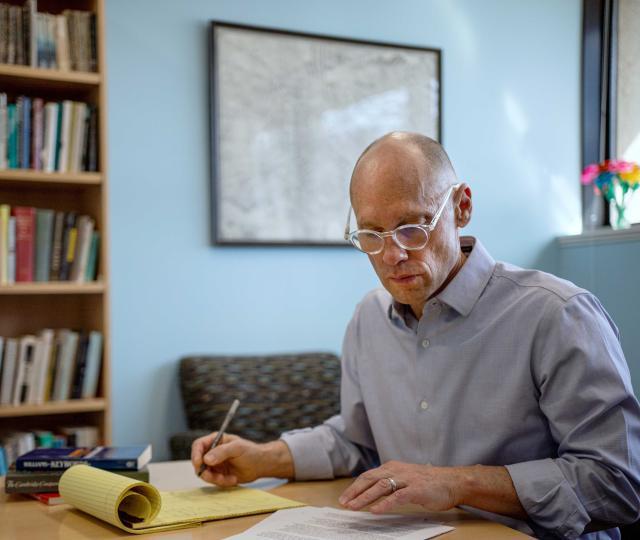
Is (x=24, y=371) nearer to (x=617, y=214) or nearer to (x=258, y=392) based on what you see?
(x=258, y=392)

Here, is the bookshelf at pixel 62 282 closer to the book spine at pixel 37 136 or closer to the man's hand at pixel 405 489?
the book spine at pixel 37 136

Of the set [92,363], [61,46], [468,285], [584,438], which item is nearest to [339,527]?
[584,438]

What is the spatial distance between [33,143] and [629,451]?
7.08 ft

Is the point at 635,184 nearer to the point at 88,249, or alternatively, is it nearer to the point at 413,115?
the point at 413,115

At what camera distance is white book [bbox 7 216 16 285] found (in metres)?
2.62

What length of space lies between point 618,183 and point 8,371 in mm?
2066

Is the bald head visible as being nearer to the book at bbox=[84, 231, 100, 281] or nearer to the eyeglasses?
the eyeglasses

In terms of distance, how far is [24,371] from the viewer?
8.68 ft

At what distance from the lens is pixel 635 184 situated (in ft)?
7.29

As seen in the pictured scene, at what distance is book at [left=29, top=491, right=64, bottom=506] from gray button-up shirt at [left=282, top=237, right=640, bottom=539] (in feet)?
1.40

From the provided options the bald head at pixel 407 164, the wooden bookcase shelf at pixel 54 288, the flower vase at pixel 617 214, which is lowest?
the wooden bookcase shelf at pixel 54 288

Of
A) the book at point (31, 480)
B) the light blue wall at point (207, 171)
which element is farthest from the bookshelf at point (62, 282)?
the book at point (31, 480)

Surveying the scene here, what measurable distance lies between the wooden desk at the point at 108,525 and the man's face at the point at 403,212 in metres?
0.39

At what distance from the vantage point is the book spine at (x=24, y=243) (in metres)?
2.64
